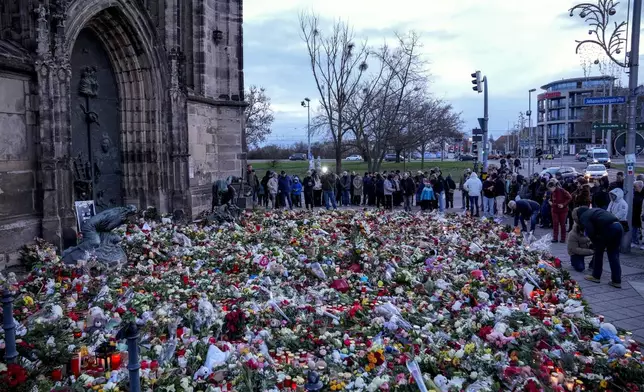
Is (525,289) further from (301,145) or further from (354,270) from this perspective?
(301,145)

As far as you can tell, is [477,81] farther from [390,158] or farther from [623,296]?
[390,158]

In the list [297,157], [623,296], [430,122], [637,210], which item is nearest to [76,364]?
[623,296]

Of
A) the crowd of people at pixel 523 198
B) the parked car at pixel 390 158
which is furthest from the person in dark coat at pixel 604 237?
the parked car at pixel 390 158

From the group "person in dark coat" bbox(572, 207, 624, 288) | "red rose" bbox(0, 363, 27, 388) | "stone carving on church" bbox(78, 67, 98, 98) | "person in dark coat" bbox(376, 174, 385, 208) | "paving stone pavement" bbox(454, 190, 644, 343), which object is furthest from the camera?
"person in dark coat" bbox(376, 174, 385, 208)

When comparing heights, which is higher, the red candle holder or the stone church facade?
the stone church facade

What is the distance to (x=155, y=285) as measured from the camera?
7.66 meters

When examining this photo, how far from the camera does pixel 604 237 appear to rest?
9.02 meters

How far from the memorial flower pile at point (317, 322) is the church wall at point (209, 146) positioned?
20.4 ft

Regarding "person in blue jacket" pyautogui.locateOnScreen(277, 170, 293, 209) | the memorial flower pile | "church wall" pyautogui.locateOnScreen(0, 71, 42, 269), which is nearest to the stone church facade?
"church wall" pyautogui.locateOnScreen(0, 71, 42, 269)

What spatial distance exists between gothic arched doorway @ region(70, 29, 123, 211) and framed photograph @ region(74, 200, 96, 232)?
437 millimetres

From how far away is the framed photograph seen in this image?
1110 cm

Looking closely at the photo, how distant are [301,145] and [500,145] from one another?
87.5 metres

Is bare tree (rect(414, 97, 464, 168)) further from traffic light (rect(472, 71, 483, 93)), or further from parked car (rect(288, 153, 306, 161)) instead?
parked car (rect(288, 153, 306, 161))

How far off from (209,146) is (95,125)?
16.7 feet
